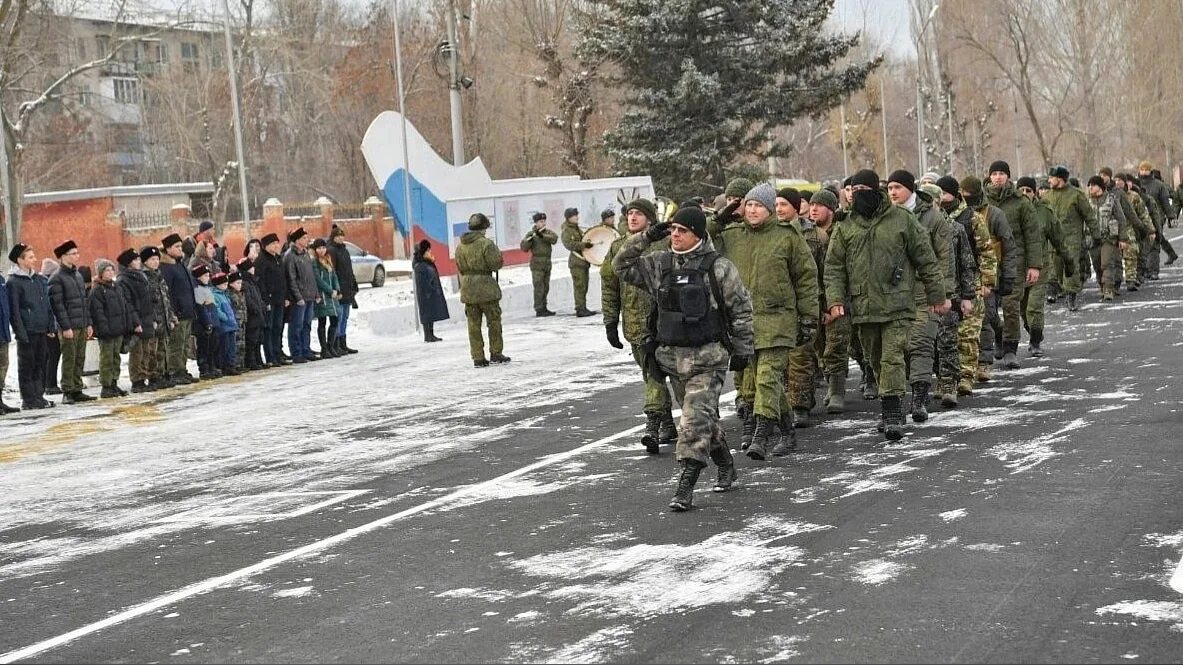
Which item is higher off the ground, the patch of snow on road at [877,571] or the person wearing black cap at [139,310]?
the person wearing black cap at [139,310]

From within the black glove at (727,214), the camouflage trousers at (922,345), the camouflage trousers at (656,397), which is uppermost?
the black glove at (727,214)

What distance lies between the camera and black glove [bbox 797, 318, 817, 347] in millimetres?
10406

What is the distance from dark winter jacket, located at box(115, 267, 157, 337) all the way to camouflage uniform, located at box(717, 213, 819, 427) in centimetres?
976

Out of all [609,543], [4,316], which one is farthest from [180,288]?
[609,543]

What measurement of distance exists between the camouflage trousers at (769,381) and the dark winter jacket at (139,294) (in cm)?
996

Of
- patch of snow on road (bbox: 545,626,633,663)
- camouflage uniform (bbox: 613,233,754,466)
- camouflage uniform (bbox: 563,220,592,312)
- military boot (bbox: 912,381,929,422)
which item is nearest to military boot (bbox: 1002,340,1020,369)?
military boot (bbox: 912,381,929,422)

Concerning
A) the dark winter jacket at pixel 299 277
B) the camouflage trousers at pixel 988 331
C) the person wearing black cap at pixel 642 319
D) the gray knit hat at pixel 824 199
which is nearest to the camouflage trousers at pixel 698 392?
the person wearing black cap at pixel 642 319

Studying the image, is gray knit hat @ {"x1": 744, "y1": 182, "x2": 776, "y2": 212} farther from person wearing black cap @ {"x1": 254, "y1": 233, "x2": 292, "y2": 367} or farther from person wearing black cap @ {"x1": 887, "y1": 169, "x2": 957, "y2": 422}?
person wearing black cap @ {"x1": 254, "y1": 233, "x2": 292, "y2": 367}

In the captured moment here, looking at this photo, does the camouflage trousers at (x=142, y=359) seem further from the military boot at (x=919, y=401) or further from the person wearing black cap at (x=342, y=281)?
the military boot at (x=919, y=401)

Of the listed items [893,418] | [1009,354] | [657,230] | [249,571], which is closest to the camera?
[249,571]

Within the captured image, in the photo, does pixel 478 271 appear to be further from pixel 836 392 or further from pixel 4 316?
pixel 836 392

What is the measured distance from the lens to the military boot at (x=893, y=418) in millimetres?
10594

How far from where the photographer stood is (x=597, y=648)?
6.00 metres

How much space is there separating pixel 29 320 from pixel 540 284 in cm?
1135
